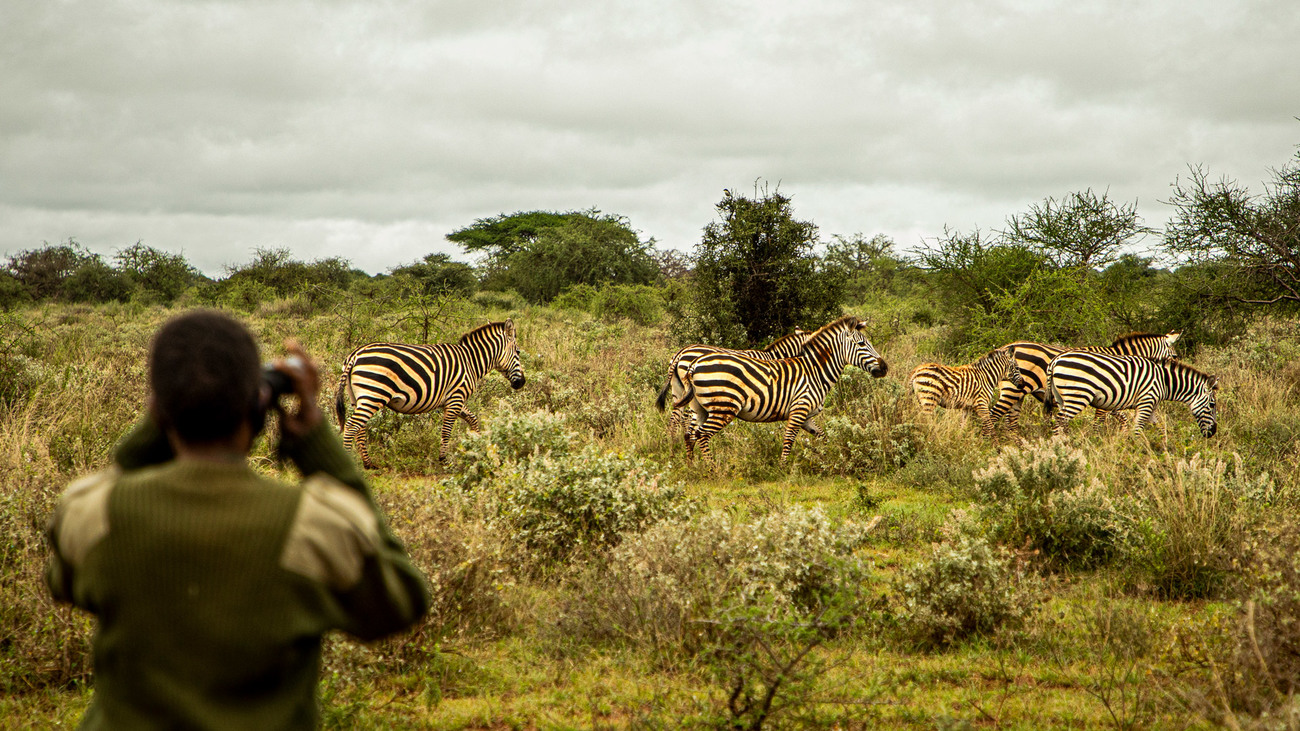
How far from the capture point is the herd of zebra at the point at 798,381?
10.7m

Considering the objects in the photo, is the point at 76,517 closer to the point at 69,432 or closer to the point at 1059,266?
the point at 69,432

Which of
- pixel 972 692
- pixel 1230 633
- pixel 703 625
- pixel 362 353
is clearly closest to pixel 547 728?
pixel 703 625

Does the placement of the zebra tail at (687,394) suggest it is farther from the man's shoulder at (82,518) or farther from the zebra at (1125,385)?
the man's shoulder at (82,518)

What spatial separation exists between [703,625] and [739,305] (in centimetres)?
1128

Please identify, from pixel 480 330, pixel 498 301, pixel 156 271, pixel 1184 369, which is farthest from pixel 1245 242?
pixel 156 271

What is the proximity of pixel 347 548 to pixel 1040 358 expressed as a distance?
12.3 meters

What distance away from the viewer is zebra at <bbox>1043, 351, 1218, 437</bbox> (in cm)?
1173

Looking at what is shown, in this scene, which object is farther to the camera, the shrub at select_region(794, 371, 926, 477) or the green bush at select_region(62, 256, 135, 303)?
the green bush at select_region(62, 256, 135, 303)

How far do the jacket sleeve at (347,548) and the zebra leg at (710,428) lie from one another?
8570mm

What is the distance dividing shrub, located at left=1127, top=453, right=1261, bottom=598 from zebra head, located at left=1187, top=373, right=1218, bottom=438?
20.1 ft

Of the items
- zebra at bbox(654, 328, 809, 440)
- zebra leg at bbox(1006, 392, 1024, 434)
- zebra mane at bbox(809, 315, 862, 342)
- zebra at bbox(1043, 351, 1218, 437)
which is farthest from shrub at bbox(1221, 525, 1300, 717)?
zebra leg at bbox(1006, 392, 1024, 434)

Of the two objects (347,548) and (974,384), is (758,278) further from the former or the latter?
(347,548)

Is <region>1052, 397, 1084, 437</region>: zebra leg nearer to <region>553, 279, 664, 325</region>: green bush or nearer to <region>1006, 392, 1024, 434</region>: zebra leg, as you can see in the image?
<region>1006, 392, 1024, 434</region>: zebra leg

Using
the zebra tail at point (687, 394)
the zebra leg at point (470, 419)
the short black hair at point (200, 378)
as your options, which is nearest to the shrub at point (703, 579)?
the short black hair at point (200, 378)
